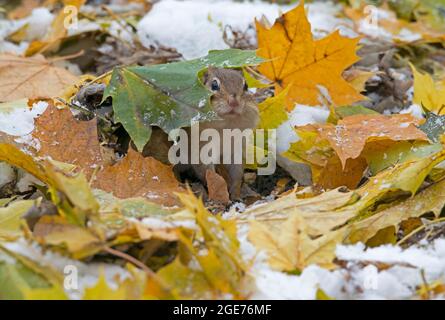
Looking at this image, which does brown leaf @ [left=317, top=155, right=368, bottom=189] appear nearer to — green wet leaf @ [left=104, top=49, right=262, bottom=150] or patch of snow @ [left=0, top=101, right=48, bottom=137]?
green wet leaf @ [left=104, top=49, right=262, bottom=150]

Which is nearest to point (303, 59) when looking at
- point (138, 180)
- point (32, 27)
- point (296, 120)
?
point (296, 120)

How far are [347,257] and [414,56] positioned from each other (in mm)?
1649

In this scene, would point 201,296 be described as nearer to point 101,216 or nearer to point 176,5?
point 101,216

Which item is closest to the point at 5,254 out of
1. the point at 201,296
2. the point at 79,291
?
the point at 79,291

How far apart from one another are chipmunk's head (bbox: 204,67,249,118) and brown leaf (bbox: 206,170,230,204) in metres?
0.26

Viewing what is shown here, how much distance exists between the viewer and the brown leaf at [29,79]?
2041mm

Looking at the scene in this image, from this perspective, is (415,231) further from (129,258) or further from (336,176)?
(129,258)

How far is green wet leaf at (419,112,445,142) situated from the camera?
1.74 m

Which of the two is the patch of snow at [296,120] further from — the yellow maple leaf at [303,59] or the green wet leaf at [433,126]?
the green wet leaf at [433,126]

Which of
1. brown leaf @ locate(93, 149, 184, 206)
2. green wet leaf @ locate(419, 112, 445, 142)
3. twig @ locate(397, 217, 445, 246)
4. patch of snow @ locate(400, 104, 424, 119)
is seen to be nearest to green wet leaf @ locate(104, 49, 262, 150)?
brown leaf @ locate(93, 149, 184, 206)

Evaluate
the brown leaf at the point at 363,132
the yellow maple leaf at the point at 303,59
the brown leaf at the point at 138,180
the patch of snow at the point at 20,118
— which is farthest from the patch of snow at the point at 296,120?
the patch of snow at the point at 20,118

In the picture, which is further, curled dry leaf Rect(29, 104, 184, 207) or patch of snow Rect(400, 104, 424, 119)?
patch of snow Rect(400, 104, 424, 119)

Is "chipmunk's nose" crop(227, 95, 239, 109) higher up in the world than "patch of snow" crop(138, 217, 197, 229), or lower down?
lower down

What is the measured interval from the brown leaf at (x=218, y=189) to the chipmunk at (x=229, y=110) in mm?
→ 137
